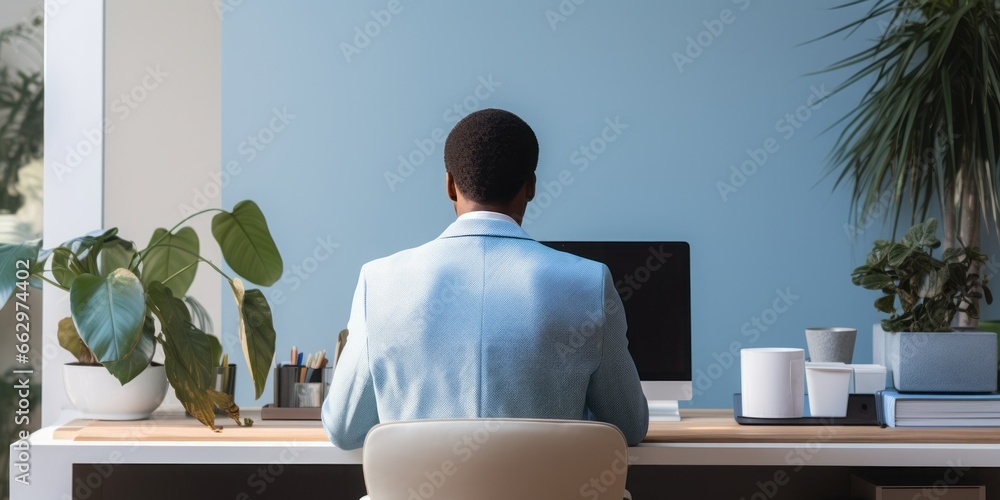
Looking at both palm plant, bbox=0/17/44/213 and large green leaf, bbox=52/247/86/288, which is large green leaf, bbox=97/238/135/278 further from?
palm plant, bbox=0/17/44/213

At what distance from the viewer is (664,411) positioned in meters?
2.33

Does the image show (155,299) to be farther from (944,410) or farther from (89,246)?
(944,410)

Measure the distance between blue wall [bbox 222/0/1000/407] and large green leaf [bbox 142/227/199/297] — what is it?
5.24 feet

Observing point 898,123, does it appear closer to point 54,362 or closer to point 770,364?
point 770,364

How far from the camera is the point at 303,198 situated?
4023mm

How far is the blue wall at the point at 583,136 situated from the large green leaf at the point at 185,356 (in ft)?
6.20

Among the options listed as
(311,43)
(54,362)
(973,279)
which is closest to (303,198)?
(311,43)

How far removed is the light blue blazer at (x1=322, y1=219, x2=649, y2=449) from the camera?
1661mm

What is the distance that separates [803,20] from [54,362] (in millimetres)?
3169

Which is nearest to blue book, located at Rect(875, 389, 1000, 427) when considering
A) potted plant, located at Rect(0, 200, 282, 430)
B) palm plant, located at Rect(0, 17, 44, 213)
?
potted plant, located at Rect(0, 200, 282, 430)

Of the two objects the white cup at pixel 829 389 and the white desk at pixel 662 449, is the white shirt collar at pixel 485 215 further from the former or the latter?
the white cup at pixel 829 389

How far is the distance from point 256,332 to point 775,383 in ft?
3.94

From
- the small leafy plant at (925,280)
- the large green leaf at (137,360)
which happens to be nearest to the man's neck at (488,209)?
the large green leaf at (137,360)

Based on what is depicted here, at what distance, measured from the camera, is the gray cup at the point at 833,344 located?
90.0 inches
